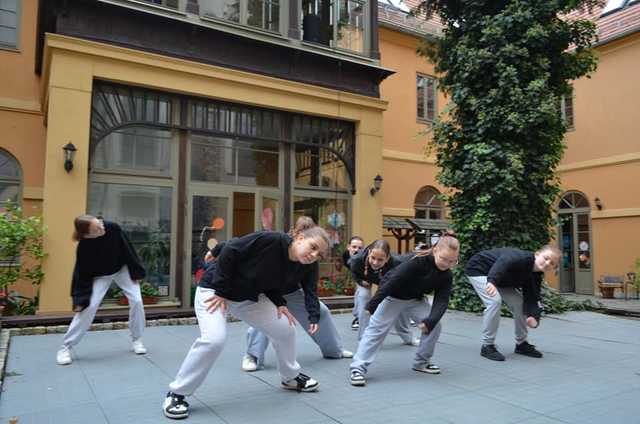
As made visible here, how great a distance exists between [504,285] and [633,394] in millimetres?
1724

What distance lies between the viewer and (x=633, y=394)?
445 cm

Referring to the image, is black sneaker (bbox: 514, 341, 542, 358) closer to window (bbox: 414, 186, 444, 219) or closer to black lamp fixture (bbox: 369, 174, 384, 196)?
black lamp fixture (bbox: 369, 174, 384, 196)

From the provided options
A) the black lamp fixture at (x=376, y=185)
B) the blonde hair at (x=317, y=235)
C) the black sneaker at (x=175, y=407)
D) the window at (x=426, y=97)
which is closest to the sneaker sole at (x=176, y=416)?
the black sneaker at (x=175, y=407)

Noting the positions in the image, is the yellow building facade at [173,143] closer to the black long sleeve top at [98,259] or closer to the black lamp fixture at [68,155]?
the black lamp fixture at [68,155]

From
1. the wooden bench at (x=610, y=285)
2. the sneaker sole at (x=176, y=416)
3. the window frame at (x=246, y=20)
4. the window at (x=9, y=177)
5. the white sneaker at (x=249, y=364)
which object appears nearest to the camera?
the sneaker sole at (x=176, y=416)

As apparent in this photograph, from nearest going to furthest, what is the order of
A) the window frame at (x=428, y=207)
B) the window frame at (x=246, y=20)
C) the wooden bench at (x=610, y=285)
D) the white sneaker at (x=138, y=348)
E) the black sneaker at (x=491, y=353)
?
the black sneaker at (x=491, y=353) < the white sneaker at (x=138, y=348) < the window frame at (x=246, y=20) < the wooden bench at (x=610, y=285) < the window frame at (x=428, y=207)

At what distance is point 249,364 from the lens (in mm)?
5145

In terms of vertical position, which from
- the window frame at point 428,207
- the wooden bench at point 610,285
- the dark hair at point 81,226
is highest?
the window frame at point 428,207

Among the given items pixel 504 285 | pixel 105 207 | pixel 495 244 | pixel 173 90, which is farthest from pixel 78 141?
pixel 495 244

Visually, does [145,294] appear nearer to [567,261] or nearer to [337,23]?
[337,23]

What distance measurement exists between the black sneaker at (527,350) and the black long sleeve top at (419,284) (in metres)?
1.75

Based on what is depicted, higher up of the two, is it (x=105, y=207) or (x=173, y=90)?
(x=173, y=90)

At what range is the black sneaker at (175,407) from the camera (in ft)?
12.1

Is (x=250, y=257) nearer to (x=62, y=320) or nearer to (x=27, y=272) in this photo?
(x=62, y=320)
